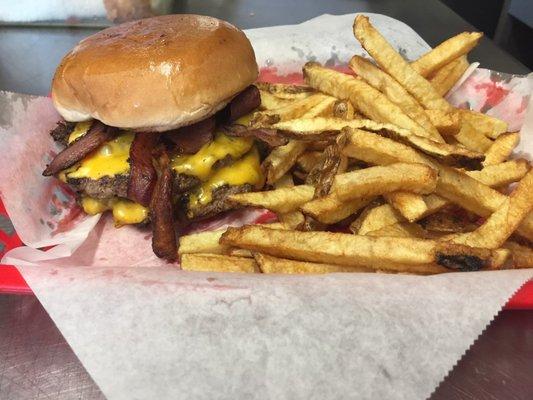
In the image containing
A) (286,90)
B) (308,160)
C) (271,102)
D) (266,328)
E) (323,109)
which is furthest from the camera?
(286,90)

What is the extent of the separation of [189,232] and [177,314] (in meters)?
0.88

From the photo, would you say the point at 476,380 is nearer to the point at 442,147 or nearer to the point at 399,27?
the point at 442,147

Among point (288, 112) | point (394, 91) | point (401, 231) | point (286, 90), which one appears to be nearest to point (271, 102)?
point (286, 90)

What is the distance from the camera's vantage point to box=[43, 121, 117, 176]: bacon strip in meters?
1.89

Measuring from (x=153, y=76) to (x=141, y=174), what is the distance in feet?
1.11

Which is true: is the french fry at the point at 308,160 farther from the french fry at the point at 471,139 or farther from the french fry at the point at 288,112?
the french fry at the point at 471,139

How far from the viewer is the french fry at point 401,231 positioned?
59.9 inches

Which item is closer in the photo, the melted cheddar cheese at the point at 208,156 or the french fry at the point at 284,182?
the melted cheddar cheese at the point at 208,156

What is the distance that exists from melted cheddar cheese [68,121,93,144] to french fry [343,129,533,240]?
106cm

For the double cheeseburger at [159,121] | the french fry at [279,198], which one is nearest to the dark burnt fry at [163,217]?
the double cheeseburger at [159,121]

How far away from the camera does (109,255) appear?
1.96 metres

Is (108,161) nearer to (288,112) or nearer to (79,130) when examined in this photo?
(79,130)

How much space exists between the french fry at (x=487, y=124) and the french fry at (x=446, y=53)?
209 mm

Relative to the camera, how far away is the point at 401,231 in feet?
5.05
